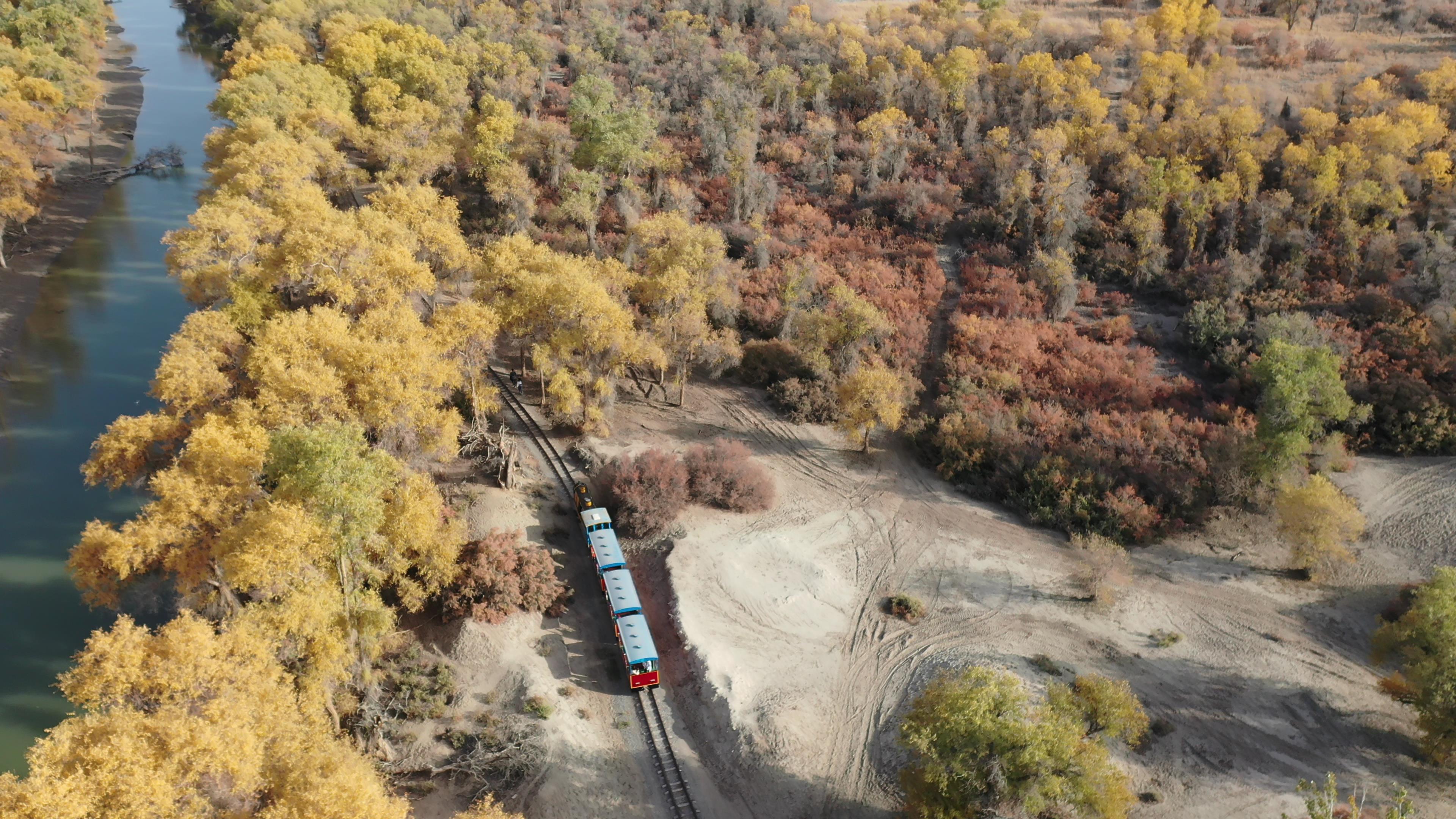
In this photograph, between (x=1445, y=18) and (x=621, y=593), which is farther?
(x=1445, y=18)

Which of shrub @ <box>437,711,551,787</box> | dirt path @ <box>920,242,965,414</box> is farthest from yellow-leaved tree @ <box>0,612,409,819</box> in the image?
dirt path @ <box>920,242,965,414</box>

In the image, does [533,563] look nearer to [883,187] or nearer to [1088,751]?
[1088,751]

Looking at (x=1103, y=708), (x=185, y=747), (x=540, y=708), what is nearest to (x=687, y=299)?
(x=540, y=708)

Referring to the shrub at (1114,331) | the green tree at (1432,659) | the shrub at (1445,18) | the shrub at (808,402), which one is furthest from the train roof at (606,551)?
the shrub at (1445,18)

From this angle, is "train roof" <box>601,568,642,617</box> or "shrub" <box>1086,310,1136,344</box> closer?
"train roof" <box>601,568,642,617</box>

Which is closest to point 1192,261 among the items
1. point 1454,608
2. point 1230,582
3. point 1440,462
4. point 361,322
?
point 1440,462

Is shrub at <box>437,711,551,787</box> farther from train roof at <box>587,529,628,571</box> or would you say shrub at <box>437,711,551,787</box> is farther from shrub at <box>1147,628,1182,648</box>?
shrub at <box>1147,628,1182,648</box>

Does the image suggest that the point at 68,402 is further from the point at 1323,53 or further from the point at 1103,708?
the point at 1323,53
